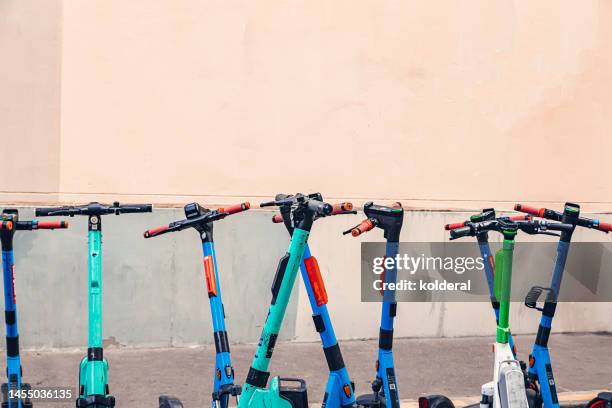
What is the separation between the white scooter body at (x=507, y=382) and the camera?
4406 millimetres

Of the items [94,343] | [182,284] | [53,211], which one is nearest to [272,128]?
[182,284]

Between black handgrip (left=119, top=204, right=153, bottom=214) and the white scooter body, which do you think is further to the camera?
black handgrip (left=119, top=204, right=153, bottom=214)

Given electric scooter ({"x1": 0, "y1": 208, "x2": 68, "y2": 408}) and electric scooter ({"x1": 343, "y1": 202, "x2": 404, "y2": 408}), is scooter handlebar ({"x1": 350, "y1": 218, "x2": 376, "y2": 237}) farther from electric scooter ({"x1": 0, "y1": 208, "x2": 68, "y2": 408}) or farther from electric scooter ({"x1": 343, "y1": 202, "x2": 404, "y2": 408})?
electric scooter ({"x1": 0, "y1": 208, "x2": 68, "y2": 408})

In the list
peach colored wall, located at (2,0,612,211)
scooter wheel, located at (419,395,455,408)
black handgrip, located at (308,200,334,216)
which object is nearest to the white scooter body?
scooter wheel, located at (419,395,455,408)

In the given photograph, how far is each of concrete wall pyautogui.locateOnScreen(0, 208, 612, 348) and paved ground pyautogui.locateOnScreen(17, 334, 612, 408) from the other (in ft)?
0.53

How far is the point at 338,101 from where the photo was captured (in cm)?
786

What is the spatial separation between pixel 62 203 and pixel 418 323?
3.59 m

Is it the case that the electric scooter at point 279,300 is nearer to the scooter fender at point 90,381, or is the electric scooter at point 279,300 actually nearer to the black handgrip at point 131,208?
the scooter fender at point 90,381

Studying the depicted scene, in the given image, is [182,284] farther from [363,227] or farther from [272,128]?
[363,227]

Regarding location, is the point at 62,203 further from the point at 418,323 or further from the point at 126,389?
the point at 418,323

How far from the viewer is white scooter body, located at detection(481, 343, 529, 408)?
4.41 meters

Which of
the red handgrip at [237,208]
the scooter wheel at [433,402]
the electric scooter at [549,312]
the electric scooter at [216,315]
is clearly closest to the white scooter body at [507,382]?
the scooter wheel at [433,402]

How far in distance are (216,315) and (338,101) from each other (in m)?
3.61

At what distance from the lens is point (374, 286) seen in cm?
797
